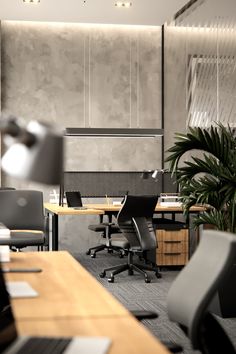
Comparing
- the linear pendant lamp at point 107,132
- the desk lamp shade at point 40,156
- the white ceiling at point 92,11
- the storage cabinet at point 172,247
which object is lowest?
the storage cabinet at point 172,247

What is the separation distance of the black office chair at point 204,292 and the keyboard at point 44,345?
603mm

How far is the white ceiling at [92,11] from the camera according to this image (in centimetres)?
911

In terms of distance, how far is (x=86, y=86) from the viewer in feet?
34.1

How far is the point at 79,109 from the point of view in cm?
1038

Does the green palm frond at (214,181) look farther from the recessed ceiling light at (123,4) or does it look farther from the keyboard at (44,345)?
the recessed ceiling light at (123,4)

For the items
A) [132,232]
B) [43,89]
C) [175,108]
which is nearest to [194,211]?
[132,232]

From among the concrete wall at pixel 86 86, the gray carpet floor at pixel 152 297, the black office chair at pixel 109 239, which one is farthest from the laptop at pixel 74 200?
the concrete wall at pixel 86 86

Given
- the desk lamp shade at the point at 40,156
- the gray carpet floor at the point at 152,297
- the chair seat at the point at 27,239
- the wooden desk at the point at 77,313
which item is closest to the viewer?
the desk lamp shade at the point at 40,156

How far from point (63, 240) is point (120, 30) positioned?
3579mm

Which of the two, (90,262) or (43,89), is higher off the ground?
(43,89)

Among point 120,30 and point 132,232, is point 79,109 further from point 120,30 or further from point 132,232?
→ point 132,232

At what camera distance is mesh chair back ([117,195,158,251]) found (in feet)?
22.5

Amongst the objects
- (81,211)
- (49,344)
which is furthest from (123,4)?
(49,344)

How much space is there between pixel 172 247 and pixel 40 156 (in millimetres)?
6917
